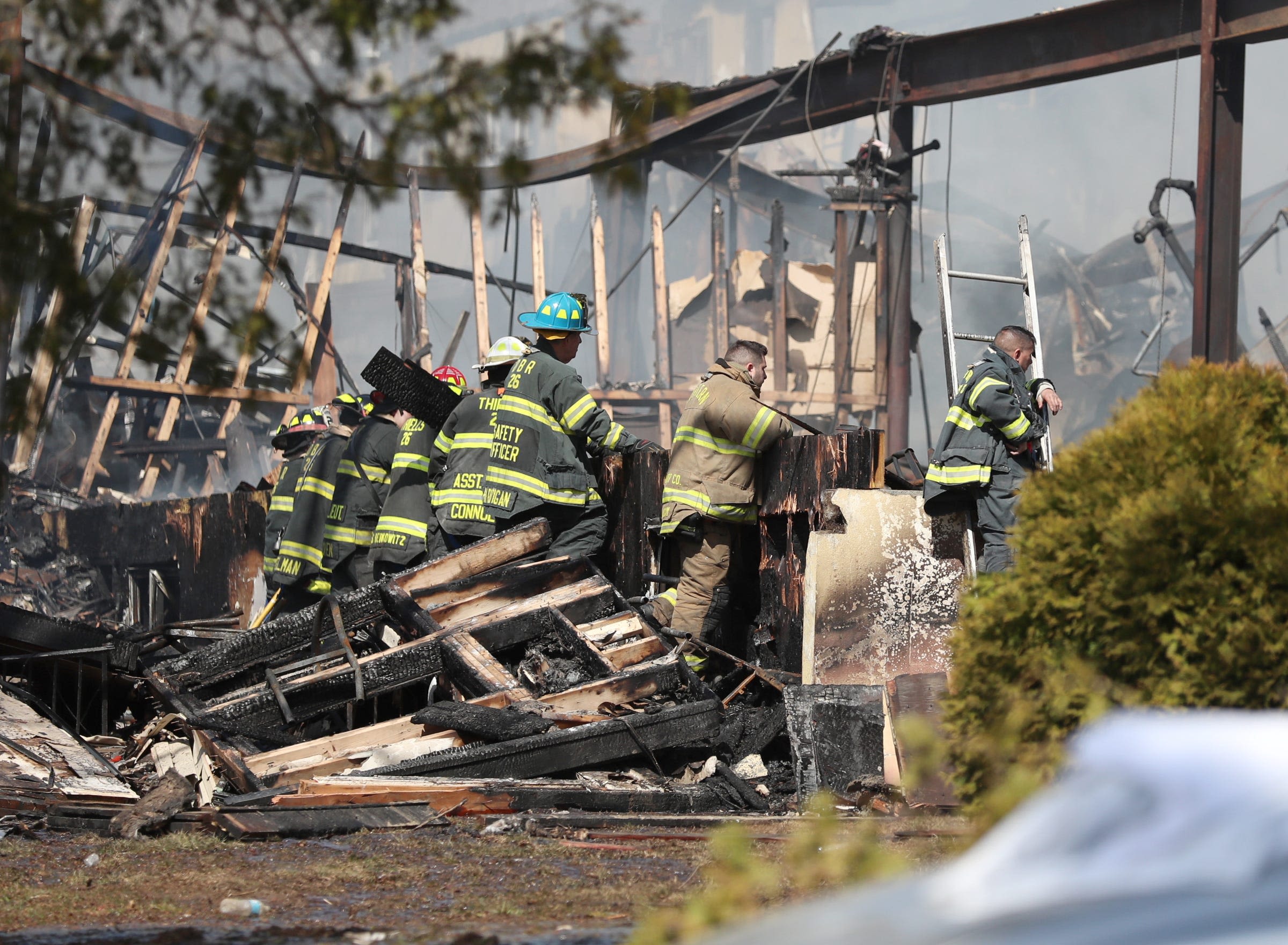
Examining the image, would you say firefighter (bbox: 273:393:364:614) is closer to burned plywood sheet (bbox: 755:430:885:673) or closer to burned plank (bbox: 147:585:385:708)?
burned plank (bbox: 147:585:385:708)

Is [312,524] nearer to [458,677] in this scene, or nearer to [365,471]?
[365,471]

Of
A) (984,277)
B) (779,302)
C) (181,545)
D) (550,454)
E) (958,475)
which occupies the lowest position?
(181,545)

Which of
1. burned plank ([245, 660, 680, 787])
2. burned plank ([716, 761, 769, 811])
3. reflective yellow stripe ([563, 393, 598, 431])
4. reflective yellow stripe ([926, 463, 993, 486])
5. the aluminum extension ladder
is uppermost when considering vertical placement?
the aluminum extension ladder

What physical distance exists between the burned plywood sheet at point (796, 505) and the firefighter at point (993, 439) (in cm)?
39

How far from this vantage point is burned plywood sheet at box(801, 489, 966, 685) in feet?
20.7

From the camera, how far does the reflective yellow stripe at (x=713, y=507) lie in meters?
7.13

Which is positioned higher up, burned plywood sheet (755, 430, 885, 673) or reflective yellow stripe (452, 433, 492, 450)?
reflective yellow stripe (452, 433, 492, 450)

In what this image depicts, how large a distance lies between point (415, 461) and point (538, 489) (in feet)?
4.41

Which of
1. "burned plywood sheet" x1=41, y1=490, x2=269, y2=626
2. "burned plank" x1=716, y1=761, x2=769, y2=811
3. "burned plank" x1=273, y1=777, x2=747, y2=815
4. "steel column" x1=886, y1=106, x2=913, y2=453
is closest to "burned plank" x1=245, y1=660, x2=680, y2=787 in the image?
"burned plank" x1=273, y1=777, x2=747, y2=815

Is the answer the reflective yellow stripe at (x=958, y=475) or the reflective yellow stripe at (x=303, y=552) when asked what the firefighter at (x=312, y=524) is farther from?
the reflective yellow stripe at (x=958, y=475)

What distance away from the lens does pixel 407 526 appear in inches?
332

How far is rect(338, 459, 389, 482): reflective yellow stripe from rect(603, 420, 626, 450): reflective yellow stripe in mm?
2223

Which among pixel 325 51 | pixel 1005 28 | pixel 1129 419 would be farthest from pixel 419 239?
pixel 1129 419

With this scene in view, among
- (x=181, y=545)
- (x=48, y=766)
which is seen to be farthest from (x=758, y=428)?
(x=181, y=545)
